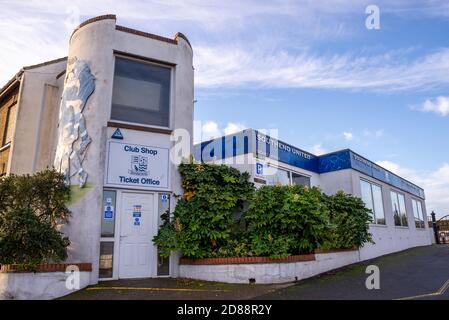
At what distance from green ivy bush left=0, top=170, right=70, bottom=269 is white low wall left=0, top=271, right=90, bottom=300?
26 cm

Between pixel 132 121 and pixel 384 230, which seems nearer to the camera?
pixel 132 121

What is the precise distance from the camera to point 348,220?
502 inches

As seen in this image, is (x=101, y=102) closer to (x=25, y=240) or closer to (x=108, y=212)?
(x=108, y=212)

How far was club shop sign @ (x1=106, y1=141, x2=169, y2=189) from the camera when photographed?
31.0 feet

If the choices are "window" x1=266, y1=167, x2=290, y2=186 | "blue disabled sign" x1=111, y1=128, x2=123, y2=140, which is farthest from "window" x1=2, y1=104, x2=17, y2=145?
"window" x1=266, y1=167, x2=290, y2=186

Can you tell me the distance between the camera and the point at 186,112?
10852 mm

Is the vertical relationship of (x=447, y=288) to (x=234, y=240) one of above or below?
below

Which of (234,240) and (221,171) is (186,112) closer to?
(221,171)

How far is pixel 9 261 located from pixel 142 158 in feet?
12.6

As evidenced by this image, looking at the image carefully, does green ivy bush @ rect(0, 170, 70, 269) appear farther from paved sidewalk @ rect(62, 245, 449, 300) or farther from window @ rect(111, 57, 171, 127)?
window @ rect(111, 57, 171, 127)

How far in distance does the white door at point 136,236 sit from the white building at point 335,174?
3.98 m
